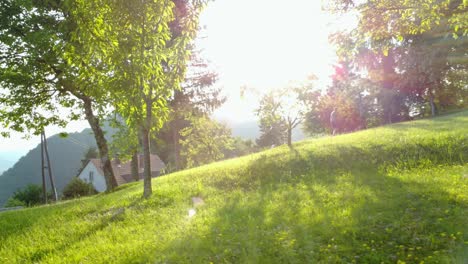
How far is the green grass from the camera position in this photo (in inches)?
286

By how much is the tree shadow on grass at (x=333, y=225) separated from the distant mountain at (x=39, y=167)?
125 meters

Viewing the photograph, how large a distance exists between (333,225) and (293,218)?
1.34m

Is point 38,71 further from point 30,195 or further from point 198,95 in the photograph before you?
point 30,195

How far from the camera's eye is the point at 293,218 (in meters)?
9.43

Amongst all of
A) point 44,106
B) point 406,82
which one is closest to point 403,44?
point 406,82

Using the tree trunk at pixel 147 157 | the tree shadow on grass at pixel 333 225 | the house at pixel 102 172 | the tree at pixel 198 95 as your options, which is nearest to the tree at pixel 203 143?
the tree at pixel 198 95

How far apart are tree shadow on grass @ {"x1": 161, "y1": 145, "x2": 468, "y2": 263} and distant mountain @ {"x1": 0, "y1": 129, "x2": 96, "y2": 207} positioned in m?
125

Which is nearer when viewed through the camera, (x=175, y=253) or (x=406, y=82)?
(x=175, y=253)

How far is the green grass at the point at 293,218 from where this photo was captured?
727 cm

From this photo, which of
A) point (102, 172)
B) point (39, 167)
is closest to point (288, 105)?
point (102, 172)

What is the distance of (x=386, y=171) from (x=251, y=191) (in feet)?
19.1

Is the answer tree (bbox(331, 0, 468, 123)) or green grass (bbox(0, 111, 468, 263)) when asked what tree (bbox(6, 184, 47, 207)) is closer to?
green grass (bbox(0, 111, 468, 263))

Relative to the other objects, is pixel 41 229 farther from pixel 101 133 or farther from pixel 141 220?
pixel 101 133

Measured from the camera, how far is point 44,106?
22.9 meters
